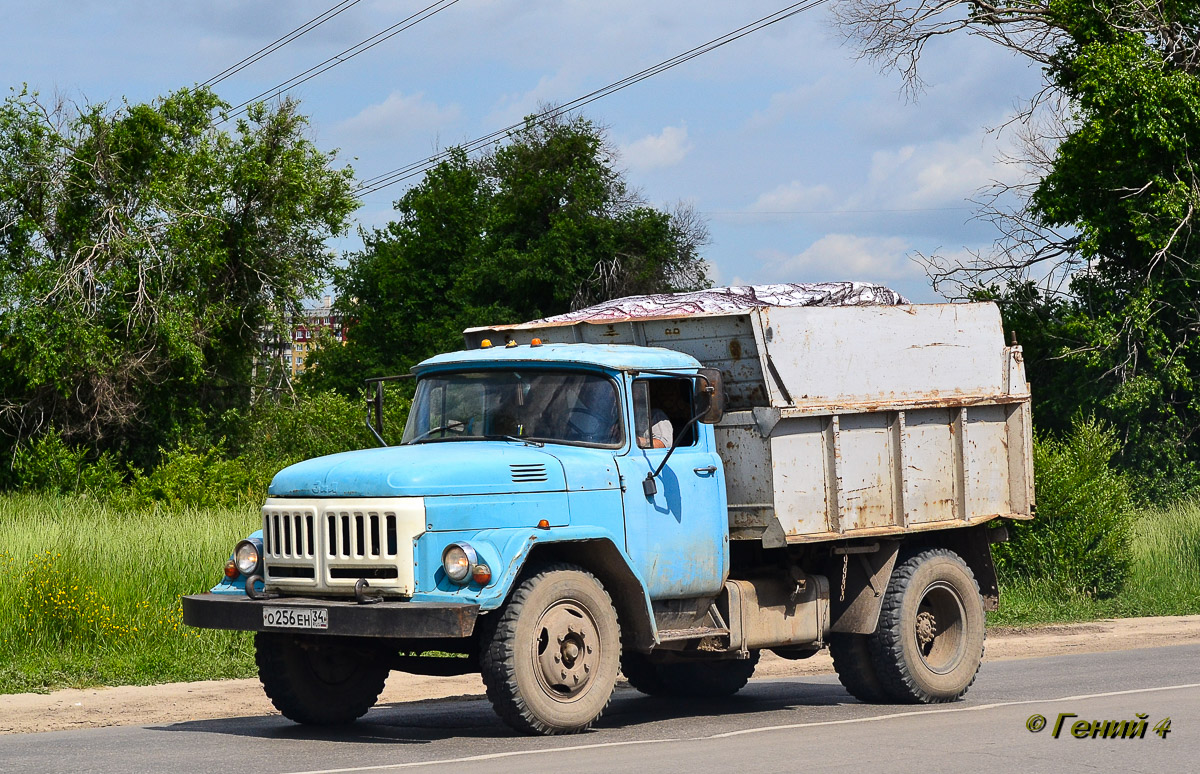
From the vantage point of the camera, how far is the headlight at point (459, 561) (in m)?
8.41

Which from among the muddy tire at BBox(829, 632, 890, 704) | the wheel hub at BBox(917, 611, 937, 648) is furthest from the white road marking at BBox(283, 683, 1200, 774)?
the wheel hub at BBox(917, 611, 937, 648)

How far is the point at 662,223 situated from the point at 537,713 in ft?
139

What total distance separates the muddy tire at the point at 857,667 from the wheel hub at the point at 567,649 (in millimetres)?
3043

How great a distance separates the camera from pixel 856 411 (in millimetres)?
10820

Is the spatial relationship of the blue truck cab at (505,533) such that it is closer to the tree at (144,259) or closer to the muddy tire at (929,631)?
the muddy tire at (929,631)

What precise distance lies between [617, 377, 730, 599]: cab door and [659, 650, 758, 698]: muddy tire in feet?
7.32

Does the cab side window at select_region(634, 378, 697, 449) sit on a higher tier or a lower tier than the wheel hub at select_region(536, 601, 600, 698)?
higher

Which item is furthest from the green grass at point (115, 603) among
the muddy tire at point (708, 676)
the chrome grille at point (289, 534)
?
the chrome grille at point (289, 534)

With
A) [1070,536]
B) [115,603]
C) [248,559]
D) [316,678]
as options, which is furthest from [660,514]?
[1070,536]

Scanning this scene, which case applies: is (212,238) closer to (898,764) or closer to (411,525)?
(411,525)

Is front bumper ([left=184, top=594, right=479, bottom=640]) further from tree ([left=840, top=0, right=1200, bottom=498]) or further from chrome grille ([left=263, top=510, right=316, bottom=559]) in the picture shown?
tree ([left=840, top=0, right=1200, bottom=498])

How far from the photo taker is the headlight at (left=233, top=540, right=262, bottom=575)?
9.41m

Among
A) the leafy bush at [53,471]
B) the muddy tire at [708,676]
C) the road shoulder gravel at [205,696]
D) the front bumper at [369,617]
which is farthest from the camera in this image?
the leafy bush at [53,471]

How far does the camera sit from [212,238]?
92.6 ft
